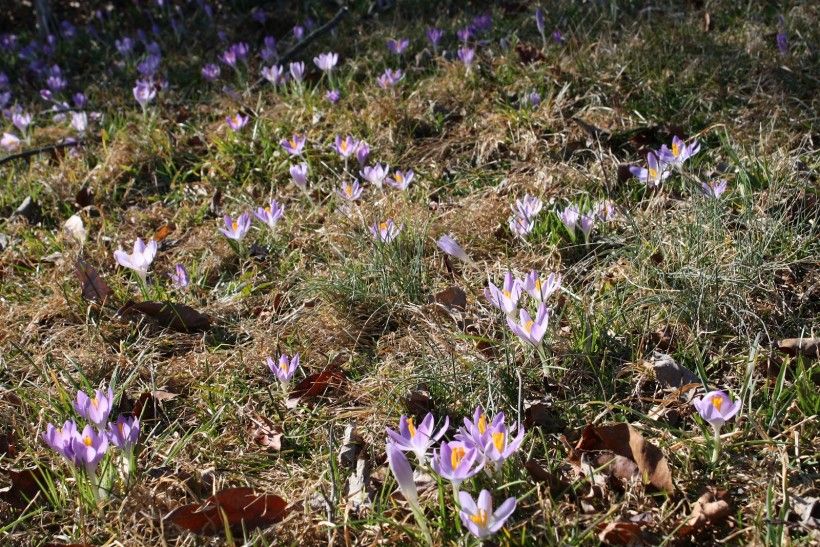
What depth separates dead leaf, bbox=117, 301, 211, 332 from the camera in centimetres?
257

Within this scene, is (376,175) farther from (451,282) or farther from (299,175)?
(451,282)

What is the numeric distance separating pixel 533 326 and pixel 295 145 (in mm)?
1726

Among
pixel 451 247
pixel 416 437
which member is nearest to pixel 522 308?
pixel 451 247

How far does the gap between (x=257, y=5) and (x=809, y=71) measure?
395cm

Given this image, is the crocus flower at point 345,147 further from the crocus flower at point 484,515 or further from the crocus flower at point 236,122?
the crocus flower at point 484,515

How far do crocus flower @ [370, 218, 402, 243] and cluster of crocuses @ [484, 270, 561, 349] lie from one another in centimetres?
50

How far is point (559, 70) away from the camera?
12.3 ft

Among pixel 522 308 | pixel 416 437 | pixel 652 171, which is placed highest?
pixel 416 437

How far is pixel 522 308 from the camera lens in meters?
2.14

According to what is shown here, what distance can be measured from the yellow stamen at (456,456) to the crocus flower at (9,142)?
3309 millimetres

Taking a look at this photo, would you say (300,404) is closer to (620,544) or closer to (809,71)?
(620,544)

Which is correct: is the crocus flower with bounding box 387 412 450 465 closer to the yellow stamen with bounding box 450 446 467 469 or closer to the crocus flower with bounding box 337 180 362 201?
the yellow stamen with bounding box 450 446 467 469

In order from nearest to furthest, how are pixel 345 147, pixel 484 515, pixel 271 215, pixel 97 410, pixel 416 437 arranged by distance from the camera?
pixel 484 515 < pixel 416 437 < pixel 97 410 < pixel 271 215 < pixel 345 147

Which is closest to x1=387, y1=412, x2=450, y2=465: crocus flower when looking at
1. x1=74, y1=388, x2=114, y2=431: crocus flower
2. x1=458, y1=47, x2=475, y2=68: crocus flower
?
x1=74, y1=388, x2=114, y2=431: crocus flower
